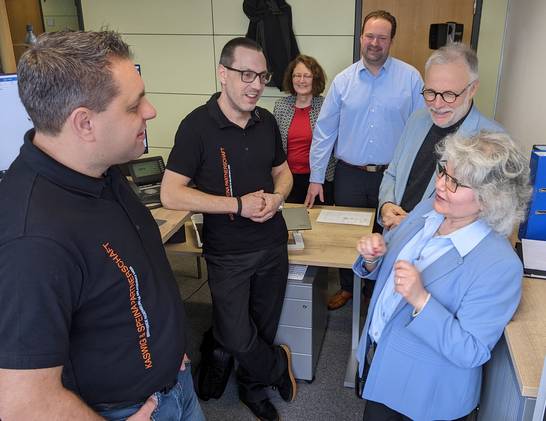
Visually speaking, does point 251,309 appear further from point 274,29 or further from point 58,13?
point 58,13

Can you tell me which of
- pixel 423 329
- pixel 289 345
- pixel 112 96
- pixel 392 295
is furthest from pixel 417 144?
pixel 112 96

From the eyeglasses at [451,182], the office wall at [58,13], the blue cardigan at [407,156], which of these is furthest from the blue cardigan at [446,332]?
the office wall at [58,13]

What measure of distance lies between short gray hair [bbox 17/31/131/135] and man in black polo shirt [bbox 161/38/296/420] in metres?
0.93

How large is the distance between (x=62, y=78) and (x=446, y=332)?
1.09 metres

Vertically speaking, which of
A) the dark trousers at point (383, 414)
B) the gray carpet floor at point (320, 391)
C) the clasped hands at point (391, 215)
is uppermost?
the clasped hands at point (391, 215)

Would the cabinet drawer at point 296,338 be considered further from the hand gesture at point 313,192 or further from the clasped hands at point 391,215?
the hand gesture at point 313,192

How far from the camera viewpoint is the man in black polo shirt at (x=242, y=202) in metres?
1.91

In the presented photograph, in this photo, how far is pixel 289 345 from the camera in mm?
2471

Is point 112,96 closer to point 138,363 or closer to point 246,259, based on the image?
point 138,363

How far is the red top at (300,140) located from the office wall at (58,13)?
113 inches

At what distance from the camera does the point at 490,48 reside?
3.99m

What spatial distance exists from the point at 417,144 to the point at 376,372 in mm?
977

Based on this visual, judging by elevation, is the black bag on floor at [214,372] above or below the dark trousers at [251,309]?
below

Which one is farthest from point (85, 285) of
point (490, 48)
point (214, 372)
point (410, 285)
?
point (490, 48)
